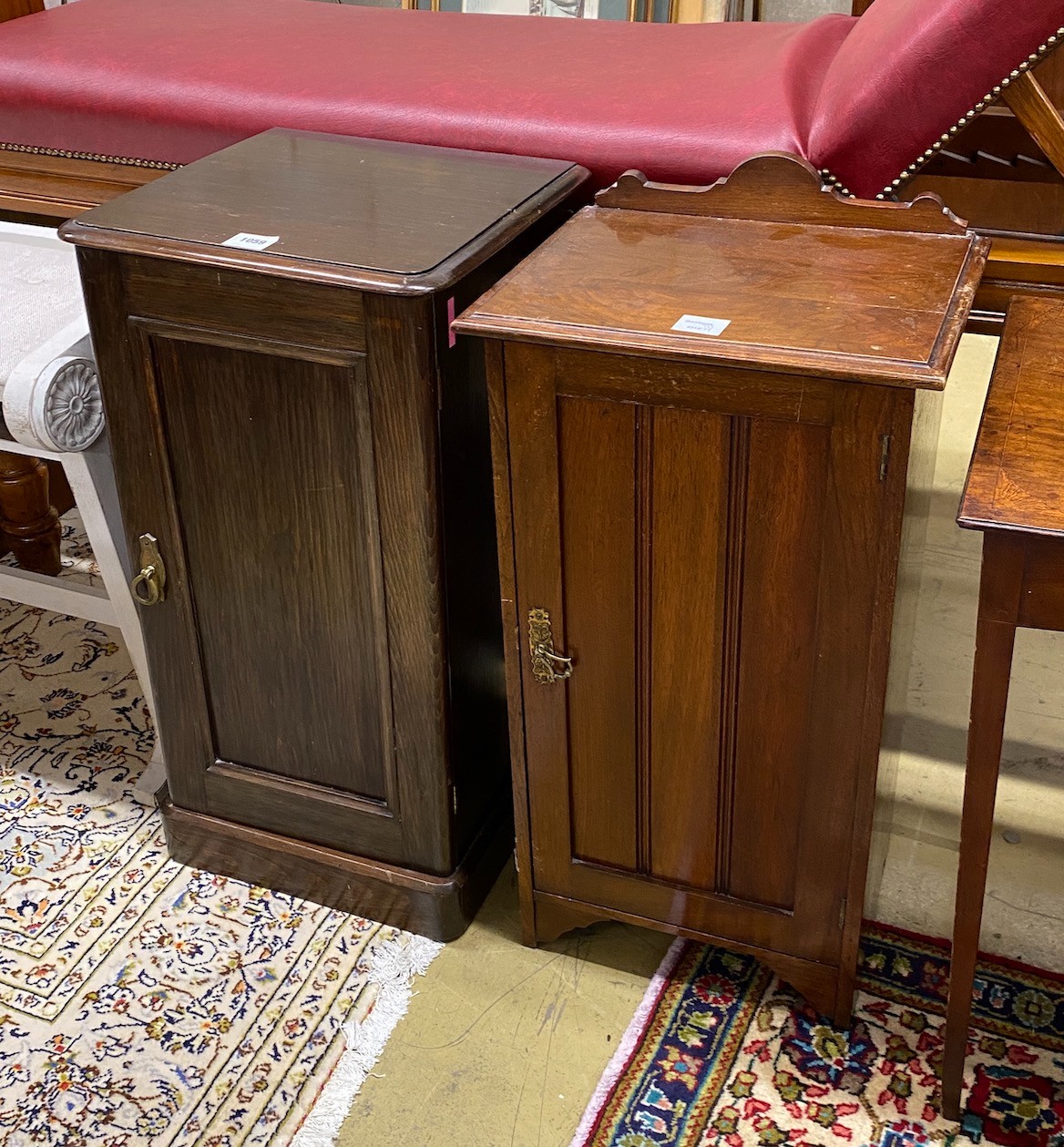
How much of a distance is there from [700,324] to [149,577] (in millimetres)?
791

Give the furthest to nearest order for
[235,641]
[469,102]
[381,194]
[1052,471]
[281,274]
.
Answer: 1. [469,102]
2. [235,641]
3. [381,194]
4. [281,274]
5. [1052,471]

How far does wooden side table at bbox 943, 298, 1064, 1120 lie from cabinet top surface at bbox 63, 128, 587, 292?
1.83 feet

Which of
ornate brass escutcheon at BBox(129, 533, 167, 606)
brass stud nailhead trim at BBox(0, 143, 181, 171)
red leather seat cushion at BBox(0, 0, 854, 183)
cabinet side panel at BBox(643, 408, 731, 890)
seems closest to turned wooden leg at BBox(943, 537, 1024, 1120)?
cabinet side panel at BBox(643, 408, 731, 890)

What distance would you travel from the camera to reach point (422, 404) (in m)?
1.38

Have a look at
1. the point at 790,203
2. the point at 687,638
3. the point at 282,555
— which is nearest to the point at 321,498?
the point at 282,555

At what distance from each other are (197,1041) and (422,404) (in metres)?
0.82

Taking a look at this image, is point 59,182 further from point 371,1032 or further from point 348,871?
point 371,1032

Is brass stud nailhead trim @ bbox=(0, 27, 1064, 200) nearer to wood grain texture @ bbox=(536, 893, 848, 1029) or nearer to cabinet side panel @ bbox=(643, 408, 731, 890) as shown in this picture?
cabinet side panel @ bbox=(643, 408, 731, 890)

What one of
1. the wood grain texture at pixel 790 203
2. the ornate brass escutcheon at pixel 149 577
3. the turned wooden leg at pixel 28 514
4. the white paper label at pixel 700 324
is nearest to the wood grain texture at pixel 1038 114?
the wood grain texture at pixel 790 203

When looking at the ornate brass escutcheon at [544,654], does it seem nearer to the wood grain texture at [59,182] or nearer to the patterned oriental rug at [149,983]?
the patterned oriental rug at [149,983]

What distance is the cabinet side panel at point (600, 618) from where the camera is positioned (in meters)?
1.32

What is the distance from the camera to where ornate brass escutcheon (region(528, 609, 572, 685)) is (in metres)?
1.45

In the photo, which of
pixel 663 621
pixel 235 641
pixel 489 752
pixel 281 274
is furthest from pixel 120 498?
pixel 663 621

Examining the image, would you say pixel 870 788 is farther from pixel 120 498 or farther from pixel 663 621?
pixel 120 498
